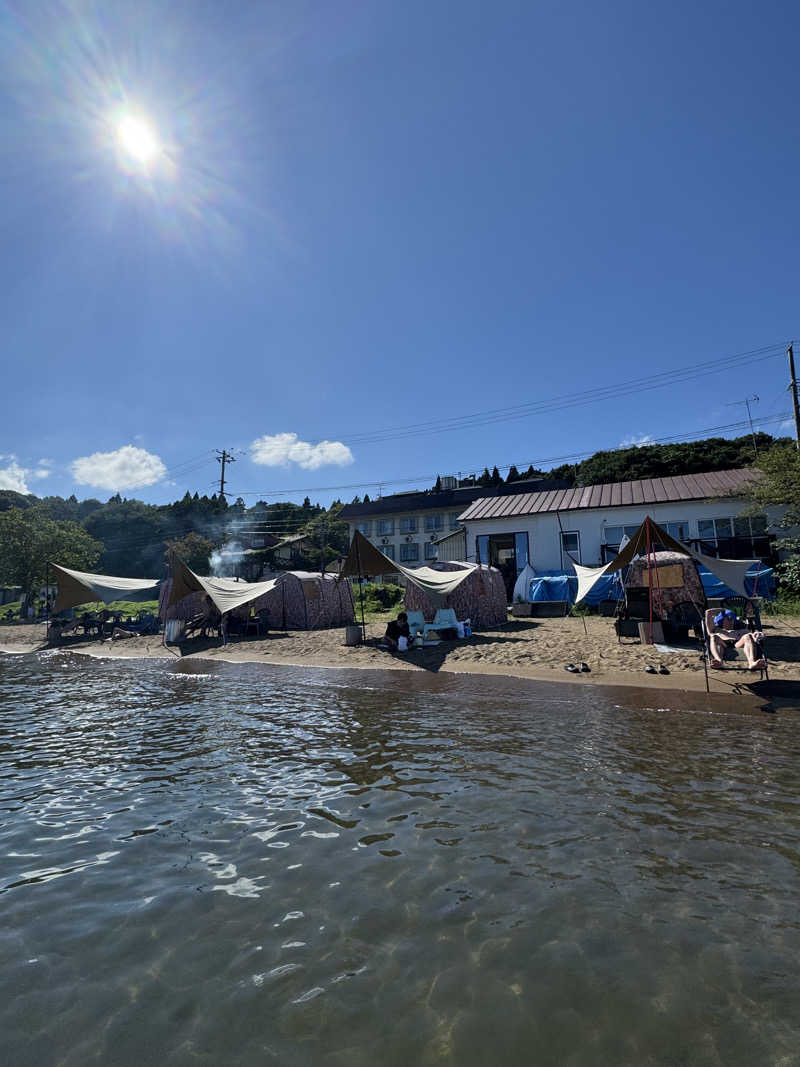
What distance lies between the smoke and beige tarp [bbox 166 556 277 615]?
29.3m

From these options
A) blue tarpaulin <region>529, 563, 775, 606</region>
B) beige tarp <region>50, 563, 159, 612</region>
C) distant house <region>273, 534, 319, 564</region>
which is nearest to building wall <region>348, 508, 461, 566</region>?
distant house <region>273, 534, 319, 564</region>

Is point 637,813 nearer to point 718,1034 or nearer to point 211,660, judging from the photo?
point 718,1034

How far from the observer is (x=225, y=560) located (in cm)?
5275

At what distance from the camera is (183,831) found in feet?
16.1

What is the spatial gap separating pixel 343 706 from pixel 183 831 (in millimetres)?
5600

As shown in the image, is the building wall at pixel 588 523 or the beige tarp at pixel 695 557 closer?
the beige tarp at pixel 695 557

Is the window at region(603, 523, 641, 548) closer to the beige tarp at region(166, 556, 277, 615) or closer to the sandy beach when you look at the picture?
the sandy beach

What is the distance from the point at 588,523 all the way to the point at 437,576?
1200 cm

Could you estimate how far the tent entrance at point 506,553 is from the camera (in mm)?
29391

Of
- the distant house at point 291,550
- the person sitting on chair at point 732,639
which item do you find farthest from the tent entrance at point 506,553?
the distant house at point 291,550

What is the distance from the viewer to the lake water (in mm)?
2629

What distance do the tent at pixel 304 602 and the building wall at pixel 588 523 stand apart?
32.1ft

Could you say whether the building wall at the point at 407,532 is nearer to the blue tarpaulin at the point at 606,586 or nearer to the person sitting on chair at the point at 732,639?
the blue tarpaulin at the point at 606,586

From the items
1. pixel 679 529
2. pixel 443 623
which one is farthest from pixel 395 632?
pixel 679 529
